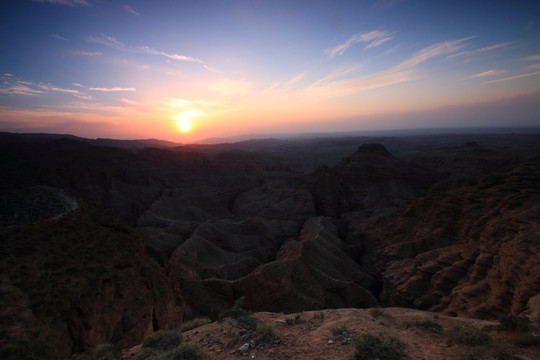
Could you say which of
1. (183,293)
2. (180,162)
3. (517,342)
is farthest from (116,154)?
(517,342)

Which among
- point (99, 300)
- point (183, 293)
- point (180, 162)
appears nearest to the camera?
point (99, 300)

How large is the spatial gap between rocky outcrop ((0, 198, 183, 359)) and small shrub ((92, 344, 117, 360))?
46.2 inches

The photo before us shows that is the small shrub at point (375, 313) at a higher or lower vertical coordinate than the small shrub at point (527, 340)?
lower

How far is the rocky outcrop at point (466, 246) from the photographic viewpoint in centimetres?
1418

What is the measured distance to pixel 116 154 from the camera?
6216 cm

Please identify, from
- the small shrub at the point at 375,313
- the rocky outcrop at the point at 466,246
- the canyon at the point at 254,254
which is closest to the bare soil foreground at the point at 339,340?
the small shrub at the point at 375,313

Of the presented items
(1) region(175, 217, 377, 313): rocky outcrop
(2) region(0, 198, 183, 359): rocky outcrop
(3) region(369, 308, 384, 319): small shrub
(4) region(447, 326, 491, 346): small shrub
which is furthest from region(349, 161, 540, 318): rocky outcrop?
(2) region(0, 198, 183, 359): rocky outcrop

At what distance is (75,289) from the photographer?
9297 millimetres

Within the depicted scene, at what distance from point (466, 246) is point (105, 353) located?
23.4 metres

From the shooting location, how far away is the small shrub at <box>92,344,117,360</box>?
7.24 m

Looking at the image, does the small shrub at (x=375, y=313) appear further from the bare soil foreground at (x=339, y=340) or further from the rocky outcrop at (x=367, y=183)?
the rocky outcrop at (x=367, y=183)

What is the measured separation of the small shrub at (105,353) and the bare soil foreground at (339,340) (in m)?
0.42

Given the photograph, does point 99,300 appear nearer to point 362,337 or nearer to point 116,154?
point 362,337

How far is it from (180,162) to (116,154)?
1441cm
